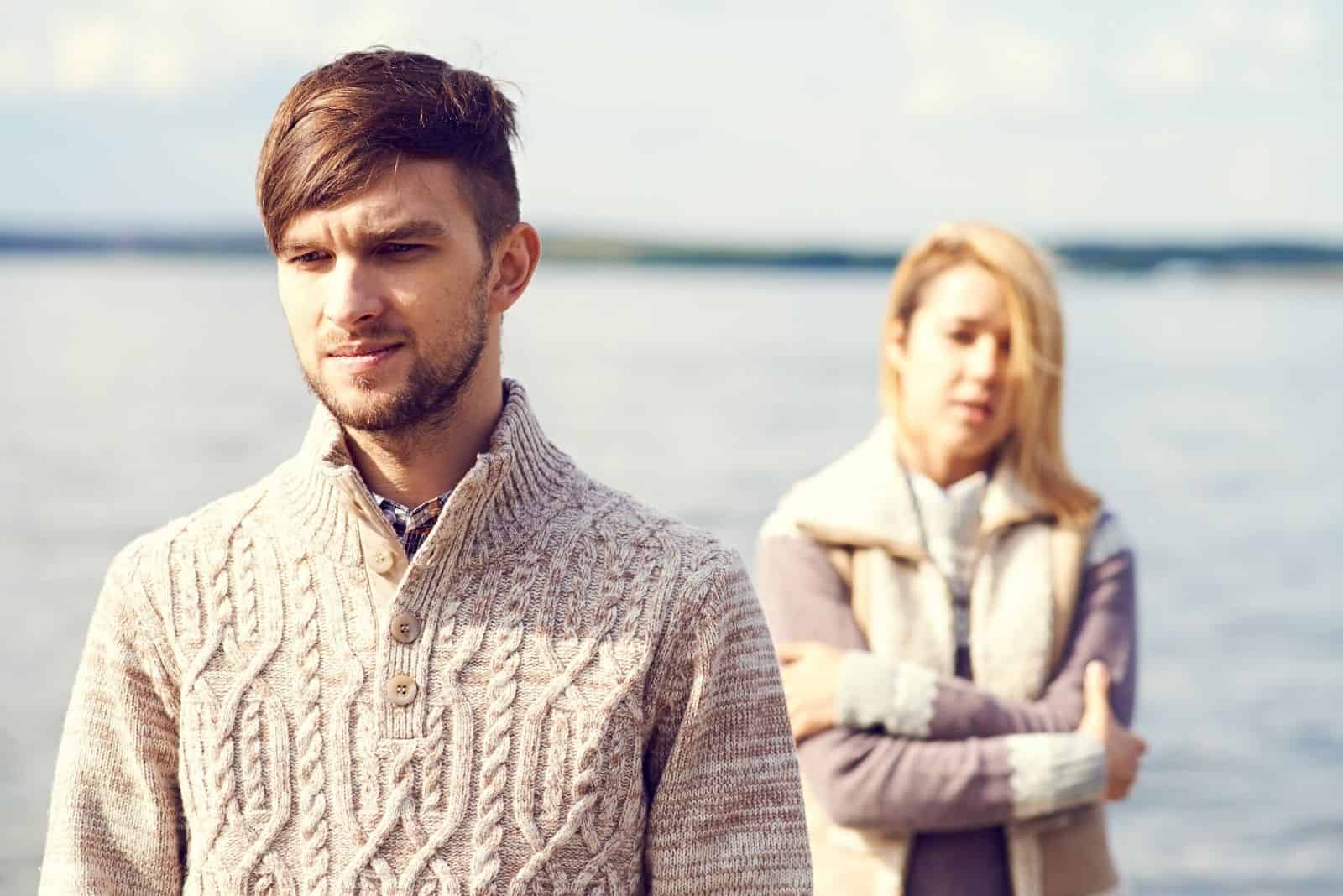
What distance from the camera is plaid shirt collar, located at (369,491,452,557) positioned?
2131 millimetres

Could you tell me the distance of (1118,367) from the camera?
104 feet

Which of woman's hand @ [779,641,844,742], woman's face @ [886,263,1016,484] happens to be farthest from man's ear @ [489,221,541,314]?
woman's face @ [886,263,1016,484]

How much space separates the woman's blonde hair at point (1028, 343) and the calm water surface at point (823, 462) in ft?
15.5

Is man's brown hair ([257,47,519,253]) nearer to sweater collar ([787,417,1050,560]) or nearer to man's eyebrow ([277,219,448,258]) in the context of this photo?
man's eyebrow ([277,219,448,258])

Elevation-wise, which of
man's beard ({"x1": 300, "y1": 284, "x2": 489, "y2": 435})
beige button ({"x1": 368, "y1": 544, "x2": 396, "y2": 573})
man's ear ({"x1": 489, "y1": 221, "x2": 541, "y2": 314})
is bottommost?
beige button ({"x1": 368, "y1": 544, "x2": 396, "y2": 573})

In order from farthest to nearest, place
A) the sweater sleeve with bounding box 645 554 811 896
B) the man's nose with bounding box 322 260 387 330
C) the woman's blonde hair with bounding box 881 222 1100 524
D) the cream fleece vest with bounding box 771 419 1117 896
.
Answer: the woman's blonde hair with bounding box 881 222 1100 524 < the cream fleece vest with bounding box 771 419 1117 896 < the sweater sleeve with bounding box 645 554 811 896 < the man's nose with bounding box 322 260 387 330

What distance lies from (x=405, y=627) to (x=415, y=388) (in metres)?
0.28

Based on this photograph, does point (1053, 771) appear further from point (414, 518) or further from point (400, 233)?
point (400, 233)

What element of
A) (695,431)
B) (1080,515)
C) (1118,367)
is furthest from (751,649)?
(1118,367)

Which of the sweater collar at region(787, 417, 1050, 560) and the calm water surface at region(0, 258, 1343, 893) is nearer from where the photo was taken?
the sweater collar at region(787, 417, 1050, 560)

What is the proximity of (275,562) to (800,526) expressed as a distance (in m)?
1.43

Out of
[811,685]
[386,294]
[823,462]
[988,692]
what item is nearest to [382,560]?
[386,294]

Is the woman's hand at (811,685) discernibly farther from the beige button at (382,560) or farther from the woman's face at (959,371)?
the beige button at (382,560)

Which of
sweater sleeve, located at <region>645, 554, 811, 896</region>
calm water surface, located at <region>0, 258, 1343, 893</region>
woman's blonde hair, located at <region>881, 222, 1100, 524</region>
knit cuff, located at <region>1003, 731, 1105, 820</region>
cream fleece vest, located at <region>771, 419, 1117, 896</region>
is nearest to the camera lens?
sweater sleeve, located at <region>645, 554, 811, 896</region>
